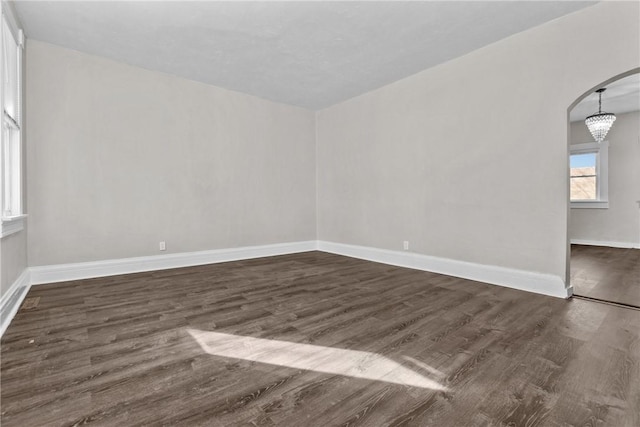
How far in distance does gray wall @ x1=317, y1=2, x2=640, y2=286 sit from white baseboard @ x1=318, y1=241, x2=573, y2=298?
0.27ft

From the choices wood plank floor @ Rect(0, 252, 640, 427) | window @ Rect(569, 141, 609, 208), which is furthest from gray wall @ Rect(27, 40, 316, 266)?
window @ Rect(569, 141, 609, 208)

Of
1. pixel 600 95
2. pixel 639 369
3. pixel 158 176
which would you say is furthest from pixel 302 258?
pixel 600 95

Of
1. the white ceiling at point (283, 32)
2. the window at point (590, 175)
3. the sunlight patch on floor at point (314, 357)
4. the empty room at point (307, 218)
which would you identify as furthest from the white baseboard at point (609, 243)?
the sunlight patch on floor at point (314, 357)

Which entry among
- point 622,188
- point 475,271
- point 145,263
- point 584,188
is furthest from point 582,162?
point 145,263

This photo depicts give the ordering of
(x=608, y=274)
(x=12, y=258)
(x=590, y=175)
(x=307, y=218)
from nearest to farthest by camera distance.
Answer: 1. (x=12, y=258)
2. (x=608, y=274)
3. (x=307, y=218)
4. (x=590, y=175)

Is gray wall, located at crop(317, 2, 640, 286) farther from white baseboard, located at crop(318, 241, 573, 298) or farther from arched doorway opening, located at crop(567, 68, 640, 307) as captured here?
arched doorway opening, located at crop(567, 68, 640, 307)

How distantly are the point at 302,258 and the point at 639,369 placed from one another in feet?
13.4

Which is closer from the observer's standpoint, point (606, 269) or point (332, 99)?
point (606, 269)

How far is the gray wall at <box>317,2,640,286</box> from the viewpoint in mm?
2959

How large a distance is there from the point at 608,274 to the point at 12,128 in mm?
7038

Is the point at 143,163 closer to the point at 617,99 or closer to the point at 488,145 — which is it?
the point at 488,145

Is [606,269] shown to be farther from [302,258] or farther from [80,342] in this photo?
[80,342]

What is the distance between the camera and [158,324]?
2393 millimetres

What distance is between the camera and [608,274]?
3928 mm
